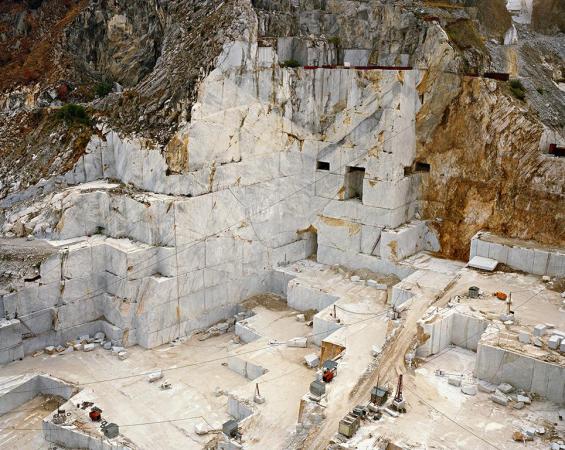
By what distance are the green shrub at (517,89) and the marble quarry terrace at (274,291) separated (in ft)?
9.82

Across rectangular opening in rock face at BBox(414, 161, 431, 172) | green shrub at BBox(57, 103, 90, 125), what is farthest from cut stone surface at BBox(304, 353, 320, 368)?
green shrub at BBox(57, 103, 90, 125)

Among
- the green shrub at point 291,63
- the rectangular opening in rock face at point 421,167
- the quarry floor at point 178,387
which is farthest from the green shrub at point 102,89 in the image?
the rectangular opening in rock face at point 421,167

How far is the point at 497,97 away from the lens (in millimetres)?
17766

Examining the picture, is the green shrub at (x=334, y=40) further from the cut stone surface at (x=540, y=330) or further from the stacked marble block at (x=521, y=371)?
the stacked marble block at (x=521, y=371)

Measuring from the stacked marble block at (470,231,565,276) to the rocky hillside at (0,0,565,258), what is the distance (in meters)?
0.96

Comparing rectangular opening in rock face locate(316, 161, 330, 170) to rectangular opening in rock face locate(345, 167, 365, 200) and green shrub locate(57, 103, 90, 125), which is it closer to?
rectangular opening in rock face locate(345, 167, 365, 200)

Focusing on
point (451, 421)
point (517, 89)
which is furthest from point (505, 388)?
point (517, 89)

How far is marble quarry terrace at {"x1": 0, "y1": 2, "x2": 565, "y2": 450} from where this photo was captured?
464 inches

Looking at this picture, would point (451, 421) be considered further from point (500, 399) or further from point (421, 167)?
point (421, 167)

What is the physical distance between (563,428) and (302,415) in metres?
4.82

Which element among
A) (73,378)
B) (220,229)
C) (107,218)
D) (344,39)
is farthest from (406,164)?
(73,378)

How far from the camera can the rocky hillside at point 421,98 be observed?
17.4 m

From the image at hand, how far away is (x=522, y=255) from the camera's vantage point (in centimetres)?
1631

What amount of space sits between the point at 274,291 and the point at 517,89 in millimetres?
10178
